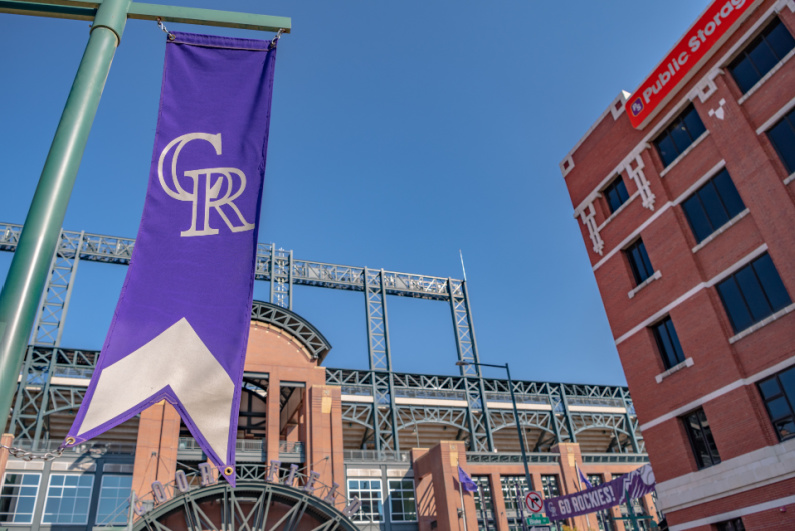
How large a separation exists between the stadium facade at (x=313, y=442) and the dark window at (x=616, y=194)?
72.0ft

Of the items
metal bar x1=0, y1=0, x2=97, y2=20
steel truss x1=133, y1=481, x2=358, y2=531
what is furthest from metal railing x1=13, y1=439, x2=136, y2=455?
metal bar x1=0, y1=0, x2=97, y2=20

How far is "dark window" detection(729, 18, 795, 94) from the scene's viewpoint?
67.3 ft

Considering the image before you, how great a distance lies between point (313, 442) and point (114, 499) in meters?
12.9

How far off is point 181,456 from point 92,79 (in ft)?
133

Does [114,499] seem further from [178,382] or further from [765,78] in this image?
[765,78]

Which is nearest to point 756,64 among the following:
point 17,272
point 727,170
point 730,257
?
point 727,170

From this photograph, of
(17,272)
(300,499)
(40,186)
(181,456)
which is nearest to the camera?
(17,272)

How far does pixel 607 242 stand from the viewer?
26766 mm

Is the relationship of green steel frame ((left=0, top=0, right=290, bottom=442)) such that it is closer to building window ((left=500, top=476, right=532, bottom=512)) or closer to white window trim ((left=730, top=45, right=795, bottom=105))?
white window trim ((left=730, top=45, right=795, bottom=105))

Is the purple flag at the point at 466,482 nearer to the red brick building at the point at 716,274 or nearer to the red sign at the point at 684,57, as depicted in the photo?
the red brick building at the point at 716,274

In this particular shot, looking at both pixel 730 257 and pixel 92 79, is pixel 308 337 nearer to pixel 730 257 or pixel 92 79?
pixel 730 257

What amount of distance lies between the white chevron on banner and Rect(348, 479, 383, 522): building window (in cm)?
4131

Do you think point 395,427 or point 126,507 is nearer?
point 126,507

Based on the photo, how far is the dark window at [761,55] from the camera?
67.3 ft
